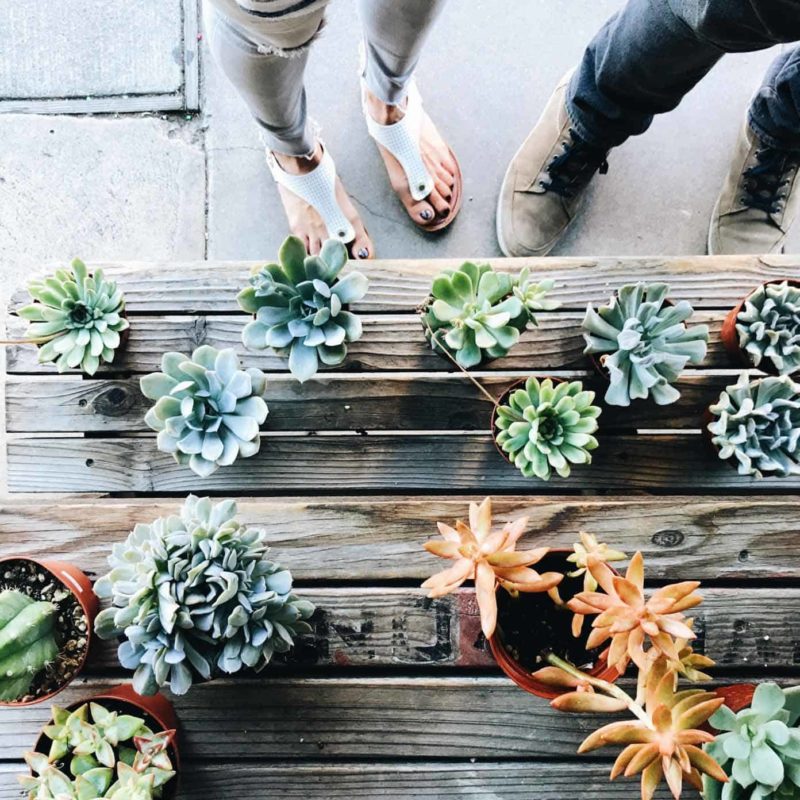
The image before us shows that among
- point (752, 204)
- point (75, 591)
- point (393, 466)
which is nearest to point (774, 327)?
point (393, 466)

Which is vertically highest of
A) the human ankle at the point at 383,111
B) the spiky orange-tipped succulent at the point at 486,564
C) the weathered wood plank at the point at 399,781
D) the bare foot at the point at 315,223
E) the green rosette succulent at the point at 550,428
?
the human ankle at the point at 383,111

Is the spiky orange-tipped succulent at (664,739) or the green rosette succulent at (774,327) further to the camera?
the green rosette succulent at (774,327)

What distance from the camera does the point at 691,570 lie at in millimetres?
1033

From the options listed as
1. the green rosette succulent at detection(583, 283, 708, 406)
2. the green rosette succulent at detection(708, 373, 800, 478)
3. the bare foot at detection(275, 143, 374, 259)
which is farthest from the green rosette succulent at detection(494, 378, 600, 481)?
the bare foot at detection(275, 143, 374, 259)

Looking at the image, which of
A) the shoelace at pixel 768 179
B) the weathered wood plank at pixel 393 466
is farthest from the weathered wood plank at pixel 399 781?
the shoelace at pixel 768 179

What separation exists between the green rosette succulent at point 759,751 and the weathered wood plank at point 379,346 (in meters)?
0.50

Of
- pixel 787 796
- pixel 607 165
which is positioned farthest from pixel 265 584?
pixel 607 165

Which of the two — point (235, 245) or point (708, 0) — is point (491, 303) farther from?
point (235, 245)

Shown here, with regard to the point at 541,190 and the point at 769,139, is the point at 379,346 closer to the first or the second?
the point at 541,190

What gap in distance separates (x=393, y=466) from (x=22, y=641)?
0.53 m

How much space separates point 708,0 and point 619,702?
2.87 ft

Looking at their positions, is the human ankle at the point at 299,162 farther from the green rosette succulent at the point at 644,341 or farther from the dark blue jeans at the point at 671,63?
the green rosette succulent at the point at 644,341

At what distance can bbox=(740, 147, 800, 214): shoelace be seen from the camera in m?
1.51

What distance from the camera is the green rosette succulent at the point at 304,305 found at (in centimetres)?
96
